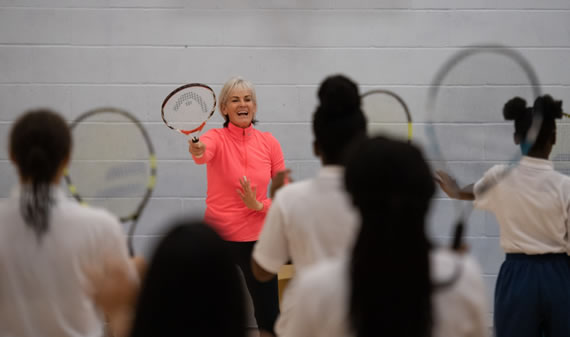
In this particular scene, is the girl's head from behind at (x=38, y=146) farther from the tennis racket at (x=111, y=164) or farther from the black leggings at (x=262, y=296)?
the black leggings at (x=262, y=296)

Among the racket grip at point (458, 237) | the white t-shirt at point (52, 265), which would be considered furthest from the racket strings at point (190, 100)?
the racket grip at point (458, 237)

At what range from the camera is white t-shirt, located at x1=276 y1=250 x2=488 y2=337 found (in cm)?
99

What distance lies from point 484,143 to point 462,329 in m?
1.12

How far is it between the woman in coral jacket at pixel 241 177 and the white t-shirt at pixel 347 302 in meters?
1.61

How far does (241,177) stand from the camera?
2773mm

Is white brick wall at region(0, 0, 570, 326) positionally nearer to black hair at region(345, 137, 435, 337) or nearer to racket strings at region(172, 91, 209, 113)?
racket strings at region(172, 91, 209, 113)

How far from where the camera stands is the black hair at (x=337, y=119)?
5.03ft

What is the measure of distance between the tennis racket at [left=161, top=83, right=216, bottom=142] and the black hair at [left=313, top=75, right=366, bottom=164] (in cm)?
122

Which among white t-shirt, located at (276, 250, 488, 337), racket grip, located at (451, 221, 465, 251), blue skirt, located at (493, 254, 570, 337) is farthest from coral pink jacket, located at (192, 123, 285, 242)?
white t-shirt, located at (276, 250, 488, 337)

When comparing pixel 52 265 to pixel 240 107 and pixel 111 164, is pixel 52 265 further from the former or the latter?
pixel 240 107

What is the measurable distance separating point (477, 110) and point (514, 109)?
18 cm

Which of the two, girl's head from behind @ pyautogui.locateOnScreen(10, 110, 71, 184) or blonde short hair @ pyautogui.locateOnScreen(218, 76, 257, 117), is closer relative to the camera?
girl's head from behind @ pyautogui.locateOnScreen(10, 110, 71, 184)

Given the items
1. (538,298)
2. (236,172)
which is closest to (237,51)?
(236,172)

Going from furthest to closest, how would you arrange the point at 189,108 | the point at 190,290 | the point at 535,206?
the point at 189,108, the point at 535,206, the point at 190,290
